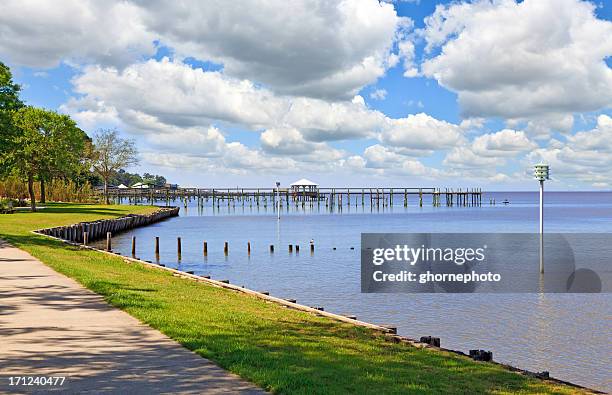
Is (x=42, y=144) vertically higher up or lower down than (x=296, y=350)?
higher up

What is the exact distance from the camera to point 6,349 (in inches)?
350

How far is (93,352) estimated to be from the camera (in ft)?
28.8

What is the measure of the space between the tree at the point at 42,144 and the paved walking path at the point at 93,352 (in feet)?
196

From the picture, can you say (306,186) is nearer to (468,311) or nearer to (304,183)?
(304,183)

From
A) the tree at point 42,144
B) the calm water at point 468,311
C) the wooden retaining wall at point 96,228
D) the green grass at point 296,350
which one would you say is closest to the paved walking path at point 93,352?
the green grass at point 296,350

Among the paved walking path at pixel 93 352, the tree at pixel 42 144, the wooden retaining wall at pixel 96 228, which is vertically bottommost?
the wooden retaining wall at pixel 96 228

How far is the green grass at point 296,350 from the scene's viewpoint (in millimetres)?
7984

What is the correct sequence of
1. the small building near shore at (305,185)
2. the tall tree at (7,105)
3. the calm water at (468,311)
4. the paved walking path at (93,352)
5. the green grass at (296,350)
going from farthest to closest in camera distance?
1. the small building near shore at (305,185)
2. the tall tree at (7,105)
3. the calm water at (468,311)
4. the green grass at (296,350)
5. the paved walking path at (93,352)

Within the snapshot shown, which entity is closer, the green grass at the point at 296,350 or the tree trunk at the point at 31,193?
the green grass at the point at 296,350

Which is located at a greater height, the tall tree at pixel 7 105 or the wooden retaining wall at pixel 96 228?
the tall tree at pixel 7 105

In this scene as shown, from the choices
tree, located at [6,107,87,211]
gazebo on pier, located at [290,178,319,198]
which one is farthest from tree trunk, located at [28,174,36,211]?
gazebo on pier, located at [290,178,319,198]

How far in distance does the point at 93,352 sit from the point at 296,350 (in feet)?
10.6

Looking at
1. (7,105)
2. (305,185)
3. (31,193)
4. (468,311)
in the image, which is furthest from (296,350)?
(305,185)

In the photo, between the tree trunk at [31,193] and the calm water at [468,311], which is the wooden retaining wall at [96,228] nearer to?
the calm water at [468,311]
